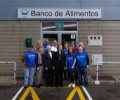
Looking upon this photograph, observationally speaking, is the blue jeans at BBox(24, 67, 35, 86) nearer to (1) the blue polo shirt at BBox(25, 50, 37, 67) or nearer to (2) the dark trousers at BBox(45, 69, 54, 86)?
(1) the blue polo shirt at BBox(25, 50, 37, 67)

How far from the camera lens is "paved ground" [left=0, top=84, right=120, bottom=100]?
14805mm

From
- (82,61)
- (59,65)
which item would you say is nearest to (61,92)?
(59,65)

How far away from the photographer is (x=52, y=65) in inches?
688

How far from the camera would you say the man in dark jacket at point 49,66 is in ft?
57.0

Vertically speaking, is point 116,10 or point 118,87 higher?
point 116,10

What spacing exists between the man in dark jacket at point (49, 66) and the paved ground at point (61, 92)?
0.68 m

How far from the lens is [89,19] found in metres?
21.1

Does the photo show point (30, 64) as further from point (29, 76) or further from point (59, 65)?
point (59, 65)

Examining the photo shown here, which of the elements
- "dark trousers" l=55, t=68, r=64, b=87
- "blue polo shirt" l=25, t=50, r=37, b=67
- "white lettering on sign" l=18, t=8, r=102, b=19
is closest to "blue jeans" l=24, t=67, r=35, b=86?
"blue polo shirt" l=25, t=50, r=37, b=67

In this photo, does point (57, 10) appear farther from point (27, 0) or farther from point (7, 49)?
point (7, 49)

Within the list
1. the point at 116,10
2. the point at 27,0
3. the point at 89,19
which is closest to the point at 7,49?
the point at 27,0

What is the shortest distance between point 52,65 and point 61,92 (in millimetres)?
1872

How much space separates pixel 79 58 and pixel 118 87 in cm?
206

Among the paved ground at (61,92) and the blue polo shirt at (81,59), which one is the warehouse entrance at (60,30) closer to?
the blue polo shirt at (81,59)
